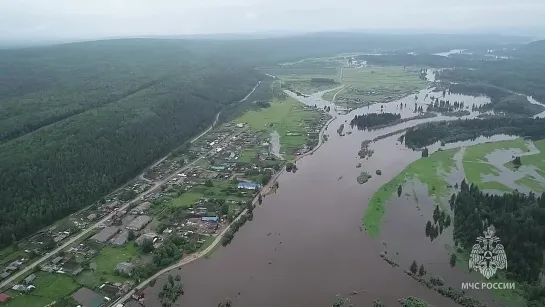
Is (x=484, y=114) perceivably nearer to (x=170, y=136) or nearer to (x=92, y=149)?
(x=170, y=136)

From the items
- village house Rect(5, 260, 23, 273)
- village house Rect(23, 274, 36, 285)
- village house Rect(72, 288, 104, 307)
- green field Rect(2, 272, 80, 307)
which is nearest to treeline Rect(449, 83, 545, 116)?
village house Rect(72, 288, 104, 307)

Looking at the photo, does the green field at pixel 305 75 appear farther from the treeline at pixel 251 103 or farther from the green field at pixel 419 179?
the green field at pixel 419 179

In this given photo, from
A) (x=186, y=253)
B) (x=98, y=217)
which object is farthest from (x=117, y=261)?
(x=98, y=217)

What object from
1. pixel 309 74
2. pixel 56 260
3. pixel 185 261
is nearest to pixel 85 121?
pixel 56 260

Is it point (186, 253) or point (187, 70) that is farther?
point (187, 70)

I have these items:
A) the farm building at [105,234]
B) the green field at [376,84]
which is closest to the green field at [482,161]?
the green field at [376,84]

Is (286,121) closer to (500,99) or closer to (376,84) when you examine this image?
(376,84)
